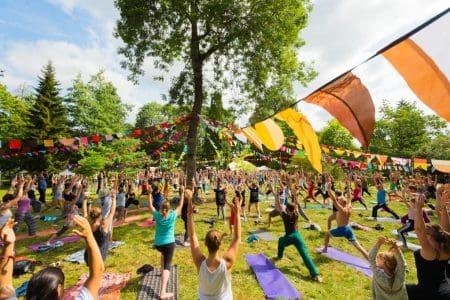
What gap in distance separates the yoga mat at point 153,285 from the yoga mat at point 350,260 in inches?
182

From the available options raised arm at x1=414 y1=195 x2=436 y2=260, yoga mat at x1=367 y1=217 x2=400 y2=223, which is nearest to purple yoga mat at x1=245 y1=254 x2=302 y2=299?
raised arm at x1=414 y1=195 x2=436 y2=260

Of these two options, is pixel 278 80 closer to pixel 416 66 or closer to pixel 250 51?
pixel 250 51

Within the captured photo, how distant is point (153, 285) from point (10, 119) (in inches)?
1531

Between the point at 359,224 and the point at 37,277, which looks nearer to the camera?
the point at 37,277

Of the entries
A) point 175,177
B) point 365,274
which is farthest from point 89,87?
point 365,274

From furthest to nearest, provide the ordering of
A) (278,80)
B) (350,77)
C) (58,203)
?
(278,80), (58,203), (350,77)

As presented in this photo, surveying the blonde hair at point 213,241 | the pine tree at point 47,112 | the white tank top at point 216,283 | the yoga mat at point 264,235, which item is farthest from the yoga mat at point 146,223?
the pine tree at point 47,112

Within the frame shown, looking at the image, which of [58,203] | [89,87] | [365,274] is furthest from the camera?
[89,87]

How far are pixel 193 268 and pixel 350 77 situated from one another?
5838 mm

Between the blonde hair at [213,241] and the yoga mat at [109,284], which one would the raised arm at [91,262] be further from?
the yoga mat at [109,284]

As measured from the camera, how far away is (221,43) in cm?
1638

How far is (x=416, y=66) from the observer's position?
416cm

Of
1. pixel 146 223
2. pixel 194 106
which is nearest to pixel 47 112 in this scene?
pixel 194 106

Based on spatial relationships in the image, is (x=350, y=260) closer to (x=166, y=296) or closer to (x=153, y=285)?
(x=166, y=296)
